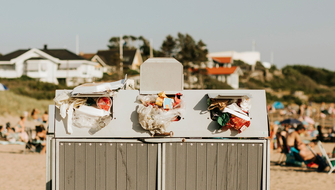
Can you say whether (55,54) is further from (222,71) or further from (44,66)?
(222,71)

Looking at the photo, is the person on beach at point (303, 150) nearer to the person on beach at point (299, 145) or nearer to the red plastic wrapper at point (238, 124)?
the person on beach at point (299, 145)

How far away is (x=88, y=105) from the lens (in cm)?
459

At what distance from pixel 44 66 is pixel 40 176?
36165 mm

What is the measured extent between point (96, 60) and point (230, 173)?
47.7 meters

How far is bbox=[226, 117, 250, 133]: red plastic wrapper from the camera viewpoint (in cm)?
445

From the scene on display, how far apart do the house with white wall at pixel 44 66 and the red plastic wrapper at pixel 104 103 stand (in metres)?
39.3

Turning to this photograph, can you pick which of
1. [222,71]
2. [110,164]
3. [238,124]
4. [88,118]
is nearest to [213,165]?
[238,124]

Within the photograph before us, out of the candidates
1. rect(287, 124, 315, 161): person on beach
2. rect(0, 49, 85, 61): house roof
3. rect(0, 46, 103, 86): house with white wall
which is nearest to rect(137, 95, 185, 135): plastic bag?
rect(287, 124, 315, 161): person on beach

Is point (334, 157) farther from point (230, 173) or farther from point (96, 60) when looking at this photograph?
point (96, 60)

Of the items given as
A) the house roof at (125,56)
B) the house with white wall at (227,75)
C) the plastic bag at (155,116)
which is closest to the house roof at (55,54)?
the house roof at (125,56)

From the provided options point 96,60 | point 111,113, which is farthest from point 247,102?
point 96,60

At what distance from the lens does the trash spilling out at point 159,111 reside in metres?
4.44

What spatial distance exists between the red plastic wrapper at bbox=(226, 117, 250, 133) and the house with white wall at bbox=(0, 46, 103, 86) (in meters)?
39.9

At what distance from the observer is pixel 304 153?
9227 mm
